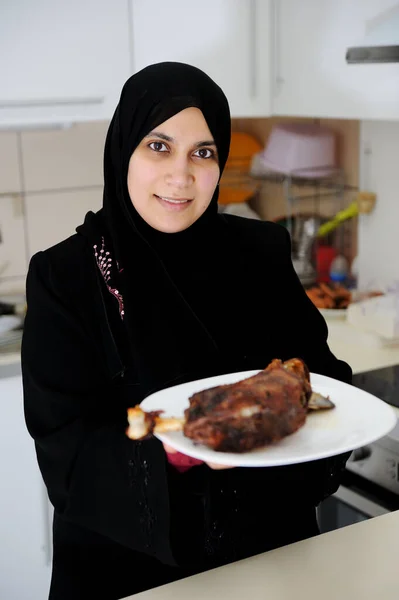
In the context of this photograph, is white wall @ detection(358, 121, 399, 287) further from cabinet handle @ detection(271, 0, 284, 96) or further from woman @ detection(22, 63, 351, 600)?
woman @ detection(22, 63, 351, 600)

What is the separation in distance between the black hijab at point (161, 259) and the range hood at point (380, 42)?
46cm

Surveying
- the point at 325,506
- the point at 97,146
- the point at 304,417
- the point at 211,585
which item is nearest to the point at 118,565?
the point at 211,585

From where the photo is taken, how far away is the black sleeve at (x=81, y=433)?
44.2 inches

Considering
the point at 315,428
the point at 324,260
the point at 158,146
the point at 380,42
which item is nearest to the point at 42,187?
the point at 324,260

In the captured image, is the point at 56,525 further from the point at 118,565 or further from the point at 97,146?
the point at 97,146

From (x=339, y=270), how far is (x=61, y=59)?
101 centimetres

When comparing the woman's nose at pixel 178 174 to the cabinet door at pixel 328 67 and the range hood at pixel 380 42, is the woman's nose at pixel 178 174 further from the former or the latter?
the cabinet door at pixel 328 67

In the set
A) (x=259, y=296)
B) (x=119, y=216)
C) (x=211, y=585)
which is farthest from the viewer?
(x=259, y=296)

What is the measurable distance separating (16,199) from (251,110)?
72 centimetres

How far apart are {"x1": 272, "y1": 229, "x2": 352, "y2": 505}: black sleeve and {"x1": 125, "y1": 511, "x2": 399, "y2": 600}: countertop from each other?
171mm

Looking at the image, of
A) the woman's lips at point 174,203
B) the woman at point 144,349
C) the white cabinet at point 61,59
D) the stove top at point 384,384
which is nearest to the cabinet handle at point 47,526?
the woman at point 144,349

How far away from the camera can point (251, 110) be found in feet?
7.18

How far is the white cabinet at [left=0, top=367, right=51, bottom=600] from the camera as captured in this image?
→ 76.2 inches

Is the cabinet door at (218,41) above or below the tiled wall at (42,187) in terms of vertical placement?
above
